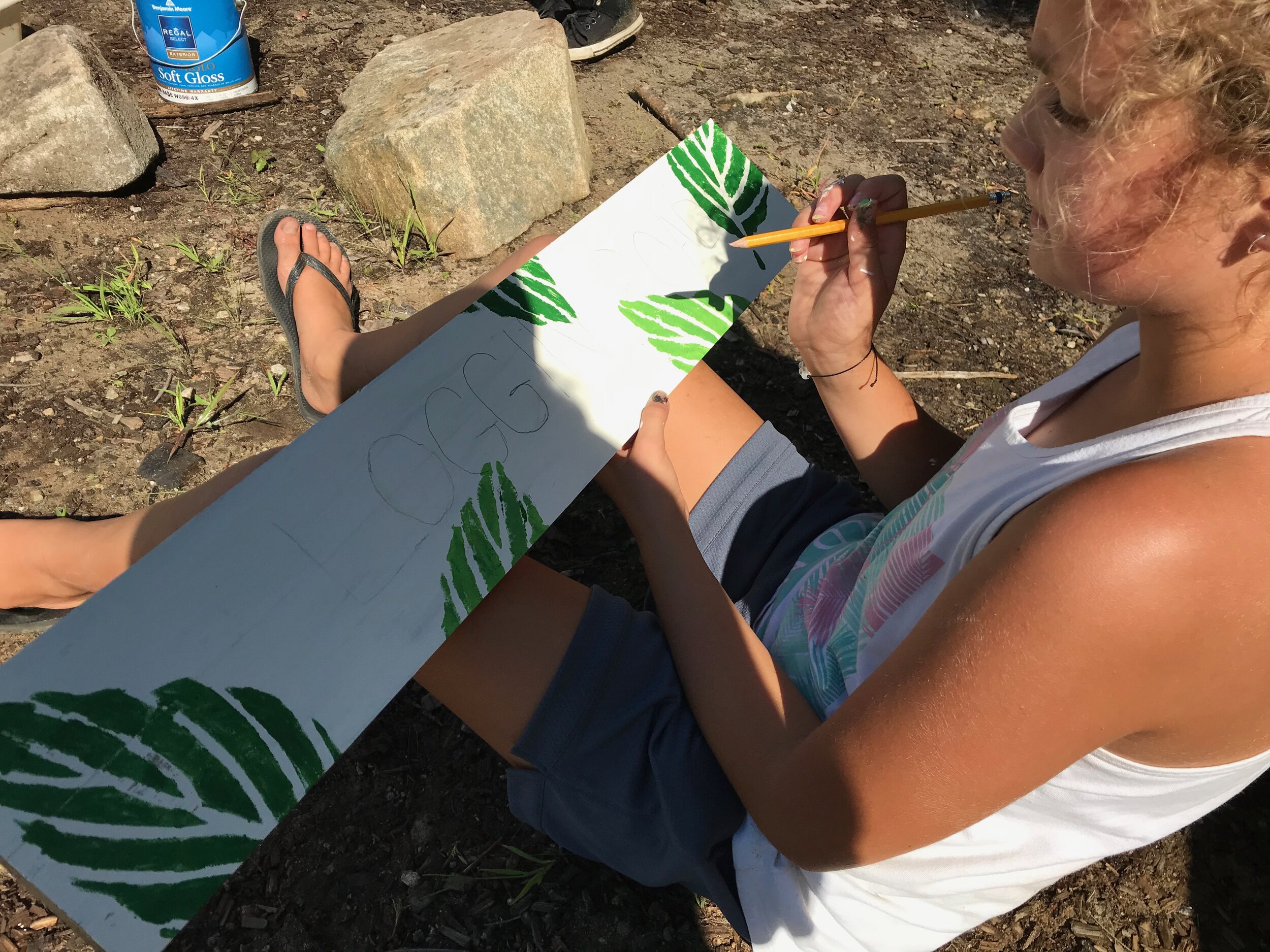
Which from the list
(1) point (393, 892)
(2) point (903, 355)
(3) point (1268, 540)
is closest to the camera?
(3) point (1268, 540)

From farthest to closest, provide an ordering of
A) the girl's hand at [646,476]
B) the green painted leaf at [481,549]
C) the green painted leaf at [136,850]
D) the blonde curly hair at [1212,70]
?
the girl's hand at [646,476]
the green painted leaf at [481,549]
the green painted leaf at [136,850]
the blonde curly hair at [1212,70]

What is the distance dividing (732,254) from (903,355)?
859 mm

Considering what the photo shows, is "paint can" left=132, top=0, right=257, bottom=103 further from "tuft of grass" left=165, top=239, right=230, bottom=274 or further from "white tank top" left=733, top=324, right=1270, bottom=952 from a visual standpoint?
"white tank top" left=733, top=324, right=1270, bottom=952

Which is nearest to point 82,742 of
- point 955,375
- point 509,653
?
point 509,653

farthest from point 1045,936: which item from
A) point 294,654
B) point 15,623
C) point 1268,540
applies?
point 15,623

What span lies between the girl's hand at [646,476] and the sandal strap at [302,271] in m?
1.01

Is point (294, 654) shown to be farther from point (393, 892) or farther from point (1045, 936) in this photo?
point (1045, 936)

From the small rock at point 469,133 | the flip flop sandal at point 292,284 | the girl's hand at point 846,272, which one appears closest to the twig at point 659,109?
the small rock at point 469,133

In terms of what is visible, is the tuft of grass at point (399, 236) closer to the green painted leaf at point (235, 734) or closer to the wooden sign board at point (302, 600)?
the wooden sign board at point (302, 600)

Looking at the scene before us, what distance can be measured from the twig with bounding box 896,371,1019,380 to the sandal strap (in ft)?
5.03

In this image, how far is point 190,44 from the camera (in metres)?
2.49

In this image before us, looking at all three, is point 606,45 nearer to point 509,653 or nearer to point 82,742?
point 509,653

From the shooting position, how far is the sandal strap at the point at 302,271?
1.98m

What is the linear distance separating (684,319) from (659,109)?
1.65 m
